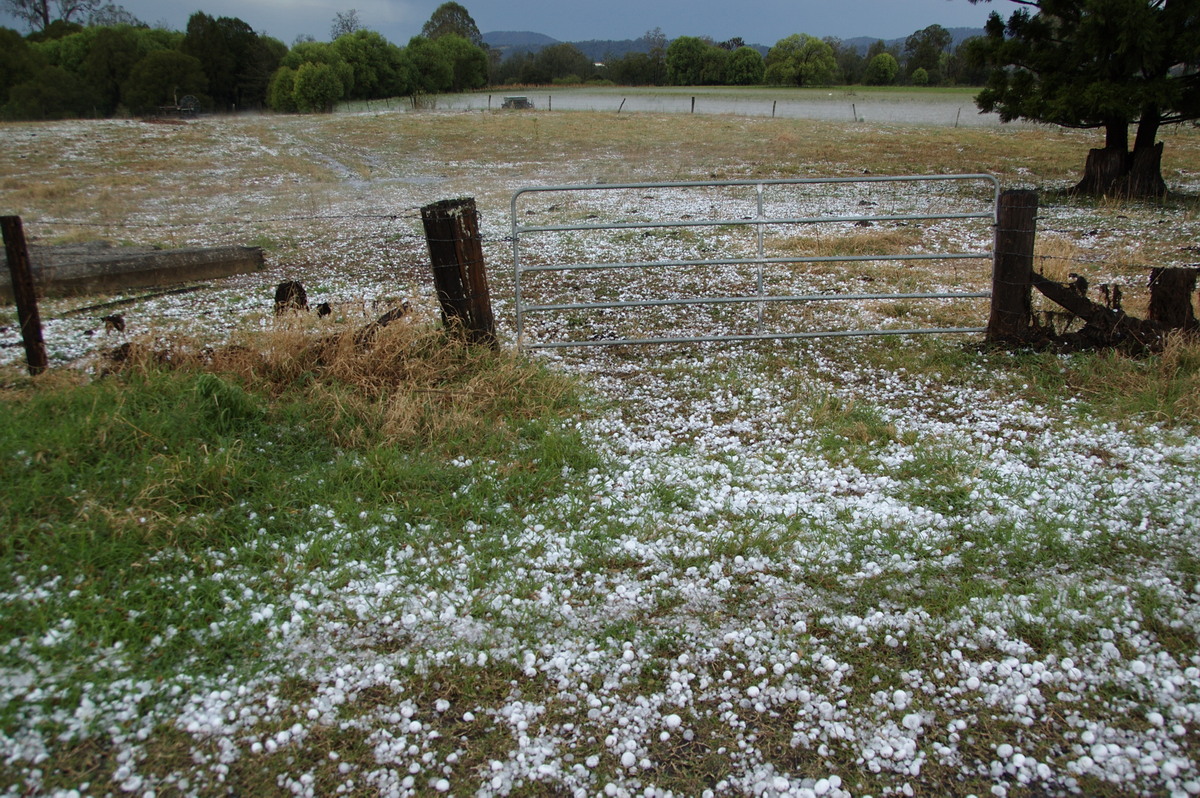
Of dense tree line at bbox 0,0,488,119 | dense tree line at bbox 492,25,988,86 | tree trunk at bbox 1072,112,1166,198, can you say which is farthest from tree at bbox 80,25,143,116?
tree trunk at bbox 1072,112,1166,198

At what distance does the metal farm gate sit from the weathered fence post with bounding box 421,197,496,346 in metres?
0.43

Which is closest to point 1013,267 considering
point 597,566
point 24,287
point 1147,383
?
point 1147,383

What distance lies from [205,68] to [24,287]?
2716 inches

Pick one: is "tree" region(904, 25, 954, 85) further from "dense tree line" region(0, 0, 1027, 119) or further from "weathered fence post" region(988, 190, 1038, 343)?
"weathered fence post" region(988, 190, 1038, 343)

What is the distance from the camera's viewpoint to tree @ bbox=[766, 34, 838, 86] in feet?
274

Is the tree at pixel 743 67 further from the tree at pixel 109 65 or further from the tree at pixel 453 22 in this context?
the tree at pixel 109 65

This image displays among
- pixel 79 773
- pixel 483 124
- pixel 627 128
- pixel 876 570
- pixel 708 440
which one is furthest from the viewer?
pixel 483 124

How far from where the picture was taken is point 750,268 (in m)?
10.1

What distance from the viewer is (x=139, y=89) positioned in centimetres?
5788

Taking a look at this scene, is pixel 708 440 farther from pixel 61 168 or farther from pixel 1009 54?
pixel 61 168

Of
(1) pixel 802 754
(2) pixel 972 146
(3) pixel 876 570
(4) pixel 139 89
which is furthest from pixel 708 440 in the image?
(4) pixel 139 89

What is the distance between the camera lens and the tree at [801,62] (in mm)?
83375

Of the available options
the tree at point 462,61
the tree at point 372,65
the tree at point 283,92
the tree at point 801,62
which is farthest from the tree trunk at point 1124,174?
the tree at point 801,62

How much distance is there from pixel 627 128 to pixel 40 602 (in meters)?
32.3
